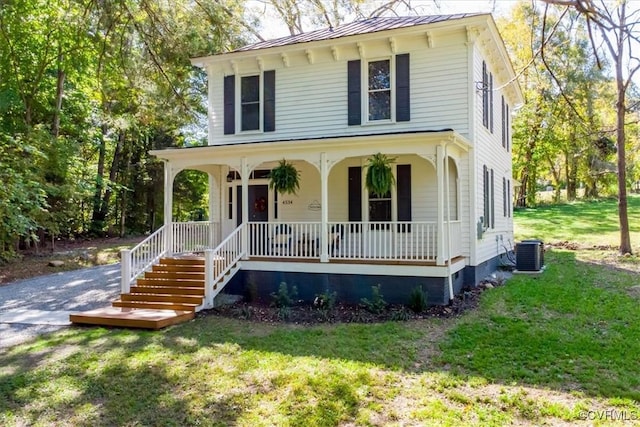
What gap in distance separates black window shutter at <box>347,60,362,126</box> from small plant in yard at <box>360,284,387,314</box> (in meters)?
4.14

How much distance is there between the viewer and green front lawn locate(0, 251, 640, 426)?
15.1 feet

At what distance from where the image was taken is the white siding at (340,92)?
10266 mm

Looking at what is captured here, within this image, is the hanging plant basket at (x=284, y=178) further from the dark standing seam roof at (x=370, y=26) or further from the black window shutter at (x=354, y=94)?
the dark standing seam roof at (x=370, y=26)

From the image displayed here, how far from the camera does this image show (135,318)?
26.0ft

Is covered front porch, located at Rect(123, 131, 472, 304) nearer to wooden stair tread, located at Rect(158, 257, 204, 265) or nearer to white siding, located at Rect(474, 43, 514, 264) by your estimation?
wooden stair tread, located at Rect(158, 257, 204, 265)

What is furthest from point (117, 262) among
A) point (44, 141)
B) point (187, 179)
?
point (187, 179)

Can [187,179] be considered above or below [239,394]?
above

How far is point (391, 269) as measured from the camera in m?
9.00

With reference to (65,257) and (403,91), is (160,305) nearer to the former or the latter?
(403,91)

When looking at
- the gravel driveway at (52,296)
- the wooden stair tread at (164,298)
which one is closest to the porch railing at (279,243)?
the wooden stair tread at (164,298)

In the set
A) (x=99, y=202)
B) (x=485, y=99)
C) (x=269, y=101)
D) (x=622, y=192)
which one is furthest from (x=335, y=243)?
(x=99, y=202)

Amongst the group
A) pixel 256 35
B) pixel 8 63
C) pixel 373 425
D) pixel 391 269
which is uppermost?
pixel 256 35

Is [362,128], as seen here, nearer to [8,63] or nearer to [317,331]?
[317,331]

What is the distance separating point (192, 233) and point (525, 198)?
89.2 feet
